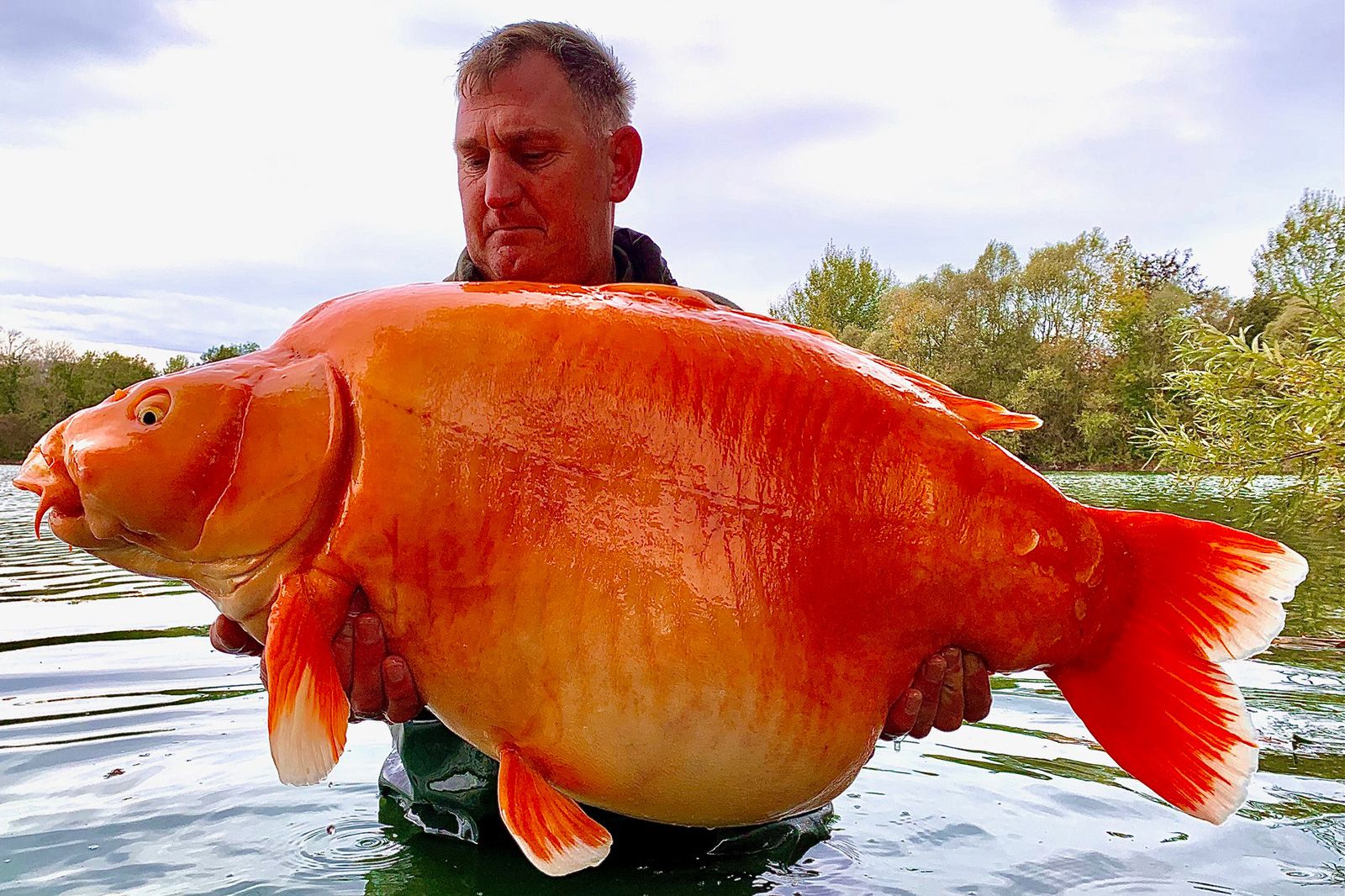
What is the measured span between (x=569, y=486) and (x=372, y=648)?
1.59 ft

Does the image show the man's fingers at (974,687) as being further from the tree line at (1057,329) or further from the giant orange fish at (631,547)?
the tree line at (1057,329)

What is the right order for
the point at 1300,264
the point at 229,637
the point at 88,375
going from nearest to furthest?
the point at 229,637
the point at 1300,264
the point at 88,375

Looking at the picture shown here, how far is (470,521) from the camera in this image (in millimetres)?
1827

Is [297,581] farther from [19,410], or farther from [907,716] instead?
[19,410]

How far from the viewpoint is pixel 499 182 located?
324 centimetres

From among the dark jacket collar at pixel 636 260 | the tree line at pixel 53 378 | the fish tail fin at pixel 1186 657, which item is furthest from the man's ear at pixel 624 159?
the tree line at pixel 53 378

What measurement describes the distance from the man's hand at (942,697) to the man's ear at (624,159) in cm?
211

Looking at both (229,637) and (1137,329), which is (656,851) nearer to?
(229,637)

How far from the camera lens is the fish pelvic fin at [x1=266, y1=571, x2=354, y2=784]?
179 centimetres

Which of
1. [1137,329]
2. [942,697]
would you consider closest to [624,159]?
[942,697]

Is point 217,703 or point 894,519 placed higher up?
point 894,519

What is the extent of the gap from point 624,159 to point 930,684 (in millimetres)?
2235

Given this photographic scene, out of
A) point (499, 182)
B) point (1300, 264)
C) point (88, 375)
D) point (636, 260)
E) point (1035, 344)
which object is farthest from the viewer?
point (1035, 344)

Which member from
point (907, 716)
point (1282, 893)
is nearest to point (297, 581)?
point (907, 716)
